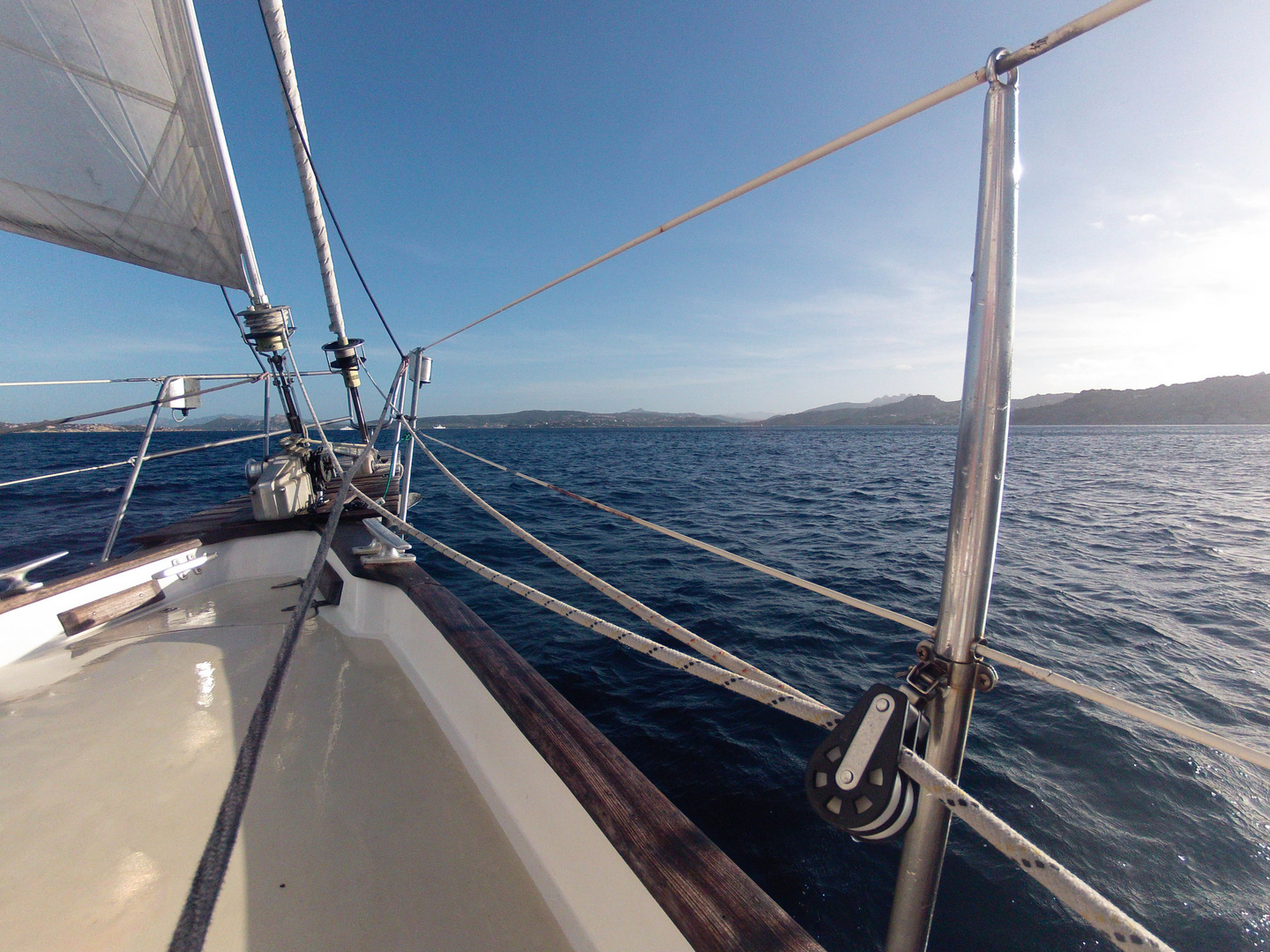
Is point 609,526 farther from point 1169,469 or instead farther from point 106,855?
point 1169,469

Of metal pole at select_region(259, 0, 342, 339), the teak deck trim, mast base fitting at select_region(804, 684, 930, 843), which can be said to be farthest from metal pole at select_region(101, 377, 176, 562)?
mast base fitting at select_region(804, 684, 930, 843)

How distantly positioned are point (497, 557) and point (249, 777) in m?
7.18

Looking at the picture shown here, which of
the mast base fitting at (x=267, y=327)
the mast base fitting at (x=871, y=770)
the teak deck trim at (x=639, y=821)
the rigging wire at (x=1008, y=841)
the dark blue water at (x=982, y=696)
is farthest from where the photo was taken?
the mast base fitting at (x=267, y=327)

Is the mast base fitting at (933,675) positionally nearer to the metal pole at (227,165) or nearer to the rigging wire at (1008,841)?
the rigging wire at (1008,841)

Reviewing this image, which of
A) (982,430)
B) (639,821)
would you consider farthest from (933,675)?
(639,821)

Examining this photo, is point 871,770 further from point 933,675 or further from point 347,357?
point 347,357

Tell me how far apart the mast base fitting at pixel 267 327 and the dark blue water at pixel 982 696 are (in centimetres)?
341

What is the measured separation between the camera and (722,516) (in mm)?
11891

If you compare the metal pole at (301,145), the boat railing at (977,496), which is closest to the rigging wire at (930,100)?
the boat railing at (977,496)

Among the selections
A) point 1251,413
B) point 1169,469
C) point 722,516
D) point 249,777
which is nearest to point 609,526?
point 722,516

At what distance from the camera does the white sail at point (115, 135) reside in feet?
11.8

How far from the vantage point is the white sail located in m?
3.60

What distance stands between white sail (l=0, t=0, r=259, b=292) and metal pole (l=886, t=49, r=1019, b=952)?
18.6 ft

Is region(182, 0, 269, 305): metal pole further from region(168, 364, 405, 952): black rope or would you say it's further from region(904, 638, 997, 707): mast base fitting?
region(904, 638, 997, 707): mast base fitting
